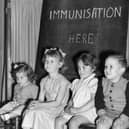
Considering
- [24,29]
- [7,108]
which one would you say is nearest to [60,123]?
[7,108]

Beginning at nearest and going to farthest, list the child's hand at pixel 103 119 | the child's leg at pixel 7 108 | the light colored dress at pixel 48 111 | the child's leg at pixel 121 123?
the child's leg at pixel 121 123 → the child's hand at pixel 103 119 → the light colored dress at pixel 48 111 → the child's leg at pixel 7 108

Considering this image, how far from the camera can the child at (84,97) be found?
10.8 ft

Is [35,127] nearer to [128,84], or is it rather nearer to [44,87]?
[44,87]

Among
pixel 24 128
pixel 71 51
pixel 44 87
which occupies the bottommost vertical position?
pixel 24 128

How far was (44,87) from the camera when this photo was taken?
3.68 meters

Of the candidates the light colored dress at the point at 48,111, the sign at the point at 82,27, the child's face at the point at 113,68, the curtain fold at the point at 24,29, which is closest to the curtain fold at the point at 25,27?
the curtain fold at the point at 24,29

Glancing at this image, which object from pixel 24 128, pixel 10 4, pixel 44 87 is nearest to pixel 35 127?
pixel 24 128

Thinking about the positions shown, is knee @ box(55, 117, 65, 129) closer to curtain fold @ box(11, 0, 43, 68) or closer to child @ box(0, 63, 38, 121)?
child @ box(0, 63, 38, 121)

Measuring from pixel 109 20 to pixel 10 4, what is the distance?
4.29 feet

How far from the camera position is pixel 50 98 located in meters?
3.61

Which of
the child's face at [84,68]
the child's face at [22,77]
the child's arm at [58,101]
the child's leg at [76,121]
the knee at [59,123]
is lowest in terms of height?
the knee at [59,123]

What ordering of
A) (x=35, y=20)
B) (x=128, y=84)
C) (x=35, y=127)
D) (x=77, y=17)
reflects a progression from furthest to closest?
1. (x=35, y=20)
2. (x=77, y=17)
3. (x=35, y=127)
4. (x=128, y=84)

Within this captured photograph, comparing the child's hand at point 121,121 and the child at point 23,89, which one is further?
the child at point 23,89

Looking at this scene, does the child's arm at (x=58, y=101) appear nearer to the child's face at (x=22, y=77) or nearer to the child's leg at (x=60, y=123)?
the child's leg at (x=60, y=123)
